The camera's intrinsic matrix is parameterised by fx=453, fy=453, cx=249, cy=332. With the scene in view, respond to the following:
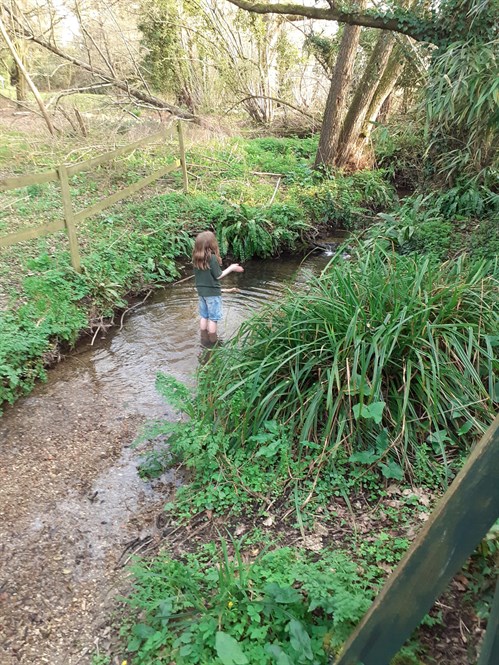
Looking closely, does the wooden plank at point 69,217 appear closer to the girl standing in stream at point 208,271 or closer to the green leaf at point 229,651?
the girl standing in stream at point 208,271

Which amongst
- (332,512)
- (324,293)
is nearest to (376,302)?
(324,293)

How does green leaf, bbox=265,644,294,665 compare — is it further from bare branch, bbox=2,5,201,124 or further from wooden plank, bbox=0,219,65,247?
bare branch, bbox=2,5,201,124

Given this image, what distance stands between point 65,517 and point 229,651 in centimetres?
179

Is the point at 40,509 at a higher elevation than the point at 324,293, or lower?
lower

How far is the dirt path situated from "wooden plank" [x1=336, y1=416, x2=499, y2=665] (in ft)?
4.90

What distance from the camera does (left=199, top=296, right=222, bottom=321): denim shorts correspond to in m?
5.17

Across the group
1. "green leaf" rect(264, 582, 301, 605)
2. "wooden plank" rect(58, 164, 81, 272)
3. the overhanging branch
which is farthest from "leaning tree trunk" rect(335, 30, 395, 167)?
"green leaf" rect(264, 582, 301, 605)

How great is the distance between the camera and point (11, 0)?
9391 mm

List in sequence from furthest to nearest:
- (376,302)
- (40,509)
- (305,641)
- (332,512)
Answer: (376,302), (40,509), (332,512), (305,641)

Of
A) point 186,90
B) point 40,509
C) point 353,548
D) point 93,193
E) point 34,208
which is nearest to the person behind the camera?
point 353,548

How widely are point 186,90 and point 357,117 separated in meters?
7.48

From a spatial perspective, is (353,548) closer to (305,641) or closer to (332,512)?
(332,512)

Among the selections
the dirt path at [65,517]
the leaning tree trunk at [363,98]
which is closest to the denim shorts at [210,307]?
the dirt path at [65,517]

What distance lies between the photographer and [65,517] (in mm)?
3020
